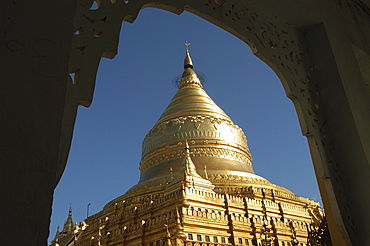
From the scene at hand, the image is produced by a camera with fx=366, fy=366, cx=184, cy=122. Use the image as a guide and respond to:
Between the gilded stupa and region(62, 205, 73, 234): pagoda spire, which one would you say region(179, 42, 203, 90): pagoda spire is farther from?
region(62, 205, 73, 234): pagoda spire

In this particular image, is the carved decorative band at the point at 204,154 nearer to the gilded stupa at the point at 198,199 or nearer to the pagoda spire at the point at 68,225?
the gilded stupa at the point at 198,199

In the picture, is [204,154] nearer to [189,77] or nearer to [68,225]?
[189,77]

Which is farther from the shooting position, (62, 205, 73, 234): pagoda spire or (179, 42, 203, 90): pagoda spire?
(179, 42, 203, 90): pagoda spire

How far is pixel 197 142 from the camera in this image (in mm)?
21500

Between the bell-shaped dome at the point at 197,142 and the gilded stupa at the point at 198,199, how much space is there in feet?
0.18

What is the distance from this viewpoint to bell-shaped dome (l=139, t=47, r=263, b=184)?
2061 cm

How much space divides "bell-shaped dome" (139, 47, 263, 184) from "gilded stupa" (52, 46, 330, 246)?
0.05 m

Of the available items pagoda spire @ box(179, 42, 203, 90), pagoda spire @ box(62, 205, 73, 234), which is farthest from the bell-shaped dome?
pagoda spire @ box(62, 205, 73, 234)

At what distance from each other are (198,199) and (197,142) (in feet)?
25.8

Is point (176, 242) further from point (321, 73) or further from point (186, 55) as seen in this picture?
point (186, 55)

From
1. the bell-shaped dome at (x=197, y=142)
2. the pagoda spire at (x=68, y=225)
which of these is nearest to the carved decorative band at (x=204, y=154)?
the bell-shaped dome at (x=197, y=142)

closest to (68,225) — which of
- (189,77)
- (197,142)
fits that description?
(197,142)

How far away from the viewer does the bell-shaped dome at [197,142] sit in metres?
20.6

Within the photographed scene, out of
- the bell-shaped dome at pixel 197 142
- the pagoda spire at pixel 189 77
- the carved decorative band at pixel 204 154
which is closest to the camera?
the bell-shaped dome at pixel 197 142
